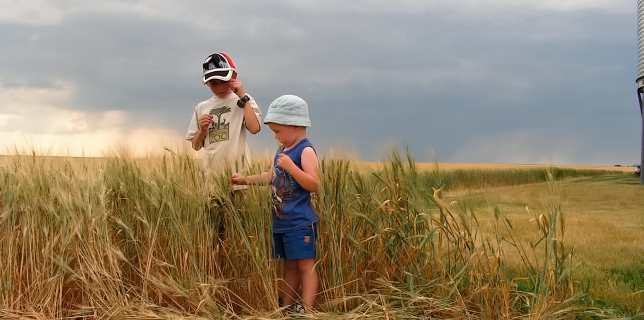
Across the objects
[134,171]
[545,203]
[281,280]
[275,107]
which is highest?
[275,107]

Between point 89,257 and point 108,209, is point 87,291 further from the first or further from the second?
point 108,209

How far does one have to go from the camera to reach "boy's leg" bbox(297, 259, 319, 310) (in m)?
3.41

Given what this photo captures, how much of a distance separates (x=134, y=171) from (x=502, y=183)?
23.7m

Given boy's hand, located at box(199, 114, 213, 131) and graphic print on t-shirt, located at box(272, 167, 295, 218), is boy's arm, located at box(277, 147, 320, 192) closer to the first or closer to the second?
graphic print on t-shirt, located at box(272, 167, 295, 218)

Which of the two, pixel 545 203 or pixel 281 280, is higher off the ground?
pixel 545 203

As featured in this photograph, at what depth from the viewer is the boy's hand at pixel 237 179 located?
3.53 m

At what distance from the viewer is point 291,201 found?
3.49 meters

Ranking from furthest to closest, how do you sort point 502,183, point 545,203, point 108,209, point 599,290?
point 502,183
point 599,290
point 108,209
point 545,203

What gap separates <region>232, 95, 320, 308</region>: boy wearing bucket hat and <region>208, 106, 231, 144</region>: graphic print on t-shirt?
437 millimetres

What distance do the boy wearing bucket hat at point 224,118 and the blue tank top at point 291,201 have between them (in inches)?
14.6

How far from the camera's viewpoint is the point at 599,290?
4.56 m

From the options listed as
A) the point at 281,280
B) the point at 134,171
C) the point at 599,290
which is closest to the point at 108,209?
the point at 134,171

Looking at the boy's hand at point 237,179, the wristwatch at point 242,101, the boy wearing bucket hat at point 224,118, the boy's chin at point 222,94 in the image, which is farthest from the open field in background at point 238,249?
the boy's chin at point 222,94

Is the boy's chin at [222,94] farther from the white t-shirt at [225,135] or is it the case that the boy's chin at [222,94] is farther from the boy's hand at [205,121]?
the boy's hand at [205,121]
